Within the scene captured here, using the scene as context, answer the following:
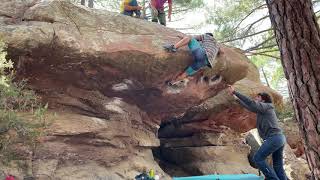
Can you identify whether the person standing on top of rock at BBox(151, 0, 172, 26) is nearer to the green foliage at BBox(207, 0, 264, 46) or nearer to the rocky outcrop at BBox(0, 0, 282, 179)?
the rocky outcrop at BBox(0, 0, 282, 179)

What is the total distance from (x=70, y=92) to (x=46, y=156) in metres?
1.52

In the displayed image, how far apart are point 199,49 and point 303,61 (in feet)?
17.5

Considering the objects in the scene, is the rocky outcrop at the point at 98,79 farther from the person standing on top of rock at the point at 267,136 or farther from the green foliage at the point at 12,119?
the person standing on top of rock at the point at 267,136

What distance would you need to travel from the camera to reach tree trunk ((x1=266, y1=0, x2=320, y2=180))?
2.94 m

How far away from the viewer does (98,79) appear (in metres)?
8.12

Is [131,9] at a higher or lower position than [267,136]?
higher

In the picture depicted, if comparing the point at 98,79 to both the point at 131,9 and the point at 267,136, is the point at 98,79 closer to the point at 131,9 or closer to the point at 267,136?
the point at 131,9

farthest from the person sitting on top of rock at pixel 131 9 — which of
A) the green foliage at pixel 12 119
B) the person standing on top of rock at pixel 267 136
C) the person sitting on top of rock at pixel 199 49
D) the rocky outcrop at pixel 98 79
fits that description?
the person standing on top of rock at pixel 267 136

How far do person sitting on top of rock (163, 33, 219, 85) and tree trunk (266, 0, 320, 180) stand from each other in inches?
199

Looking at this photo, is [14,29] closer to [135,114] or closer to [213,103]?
[135,114]

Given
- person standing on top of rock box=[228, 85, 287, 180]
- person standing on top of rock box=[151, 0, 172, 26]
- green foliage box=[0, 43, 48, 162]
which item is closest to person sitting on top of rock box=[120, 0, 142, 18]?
person standing on top of rock box=[151, 0, 172, 26]

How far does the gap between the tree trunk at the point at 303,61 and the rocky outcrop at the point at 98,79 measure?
4874mm

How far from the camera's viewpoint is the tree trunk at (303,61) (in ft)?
9.64

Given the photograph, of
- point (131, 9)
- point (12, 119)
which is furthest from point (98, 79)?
point (12, 119)
